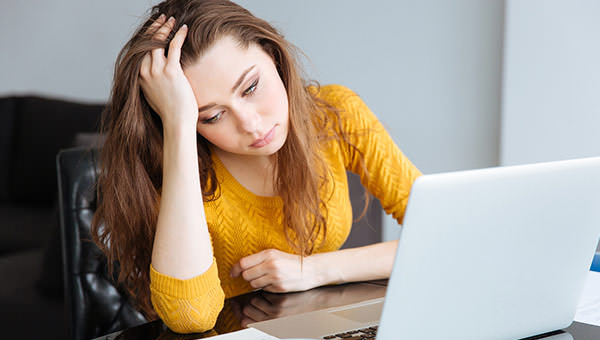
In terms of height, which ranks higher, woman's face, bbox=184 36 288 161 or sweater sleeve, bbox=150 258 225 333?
woman's face, bbox=184 36 288 161

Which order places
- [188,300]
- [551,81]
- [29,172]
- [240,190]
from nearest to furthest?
[188,300] < [240,190] < [551,81] < [29,172]

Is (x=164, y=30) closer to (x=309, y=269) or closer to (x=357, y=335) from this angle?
(x=309, y=269)

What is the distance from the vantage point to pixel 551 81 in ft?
5.53

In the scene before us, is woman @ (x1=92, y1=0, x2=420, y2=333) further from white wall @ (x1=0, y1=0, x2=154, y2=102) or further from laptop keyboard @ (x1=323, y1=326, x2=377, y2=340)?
Result: white wall @ (x1=0, y1=0, x2=154, y2=102)

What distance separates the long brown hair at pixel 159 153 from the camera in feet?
3.48

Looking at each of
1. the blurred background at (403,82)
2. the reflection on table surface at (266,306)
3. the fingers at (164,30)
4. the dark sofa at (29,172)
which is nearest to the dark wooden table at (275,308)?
the reflection on table surface at (266,306)

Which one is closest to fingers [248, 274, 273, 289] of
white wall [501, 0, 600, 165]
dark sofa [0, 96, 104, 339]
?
white wall [501, 0, 600, 165]

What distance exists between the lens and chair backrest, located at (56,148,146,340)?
47.2 inches

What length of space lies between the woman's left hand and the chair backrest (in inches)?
13.9

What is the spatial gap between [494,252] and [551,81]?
1227 millimetres

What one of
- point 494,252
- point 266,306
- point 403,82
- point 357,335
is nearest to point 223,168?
point 266,306

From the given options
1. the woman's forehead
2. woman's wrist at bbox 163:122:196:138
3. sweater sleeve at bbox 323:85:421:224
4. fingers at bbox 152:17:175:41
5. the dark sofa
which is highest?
fingers at bbox 152:17:175:41

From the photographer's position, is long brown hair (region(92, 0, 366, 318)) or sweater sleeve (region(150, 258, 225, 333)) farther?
long brown hair (region(92, 0, 366, 318))

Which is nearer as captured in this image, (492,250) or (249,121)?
(492,250)
